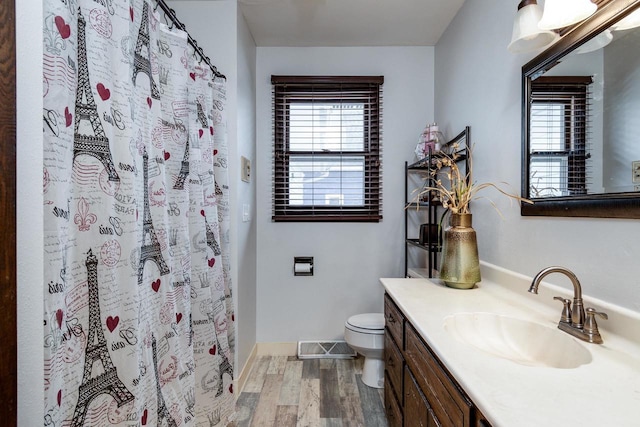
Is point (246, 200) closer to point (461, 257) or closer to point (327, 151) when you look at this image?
point (327, 151)

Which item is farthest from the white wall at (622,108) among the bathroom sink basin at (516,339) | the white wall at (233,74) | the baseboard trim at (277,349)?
the baseboard trim at (277,349)

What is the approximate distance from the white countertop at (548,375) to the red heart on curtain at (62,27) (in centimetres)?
127

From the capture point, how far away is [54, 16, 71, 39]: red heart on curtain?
0.73 metres

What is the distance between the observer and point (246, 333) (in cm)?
227

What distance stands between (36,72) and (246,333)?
2009mm

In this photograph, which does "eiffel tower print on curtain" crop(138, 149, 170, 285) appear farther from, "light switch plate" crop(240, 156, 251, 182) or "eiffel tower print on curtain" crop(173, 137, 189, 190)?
"light switch plate" crop(240, 156, 251, 182)

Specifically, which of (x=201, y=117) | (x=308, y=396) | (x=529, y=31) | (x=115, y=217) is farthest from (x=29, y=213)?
(x=308, y=396)

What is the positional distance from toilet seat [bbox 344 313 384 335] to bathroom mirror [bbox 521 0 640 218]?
1169 millimetres

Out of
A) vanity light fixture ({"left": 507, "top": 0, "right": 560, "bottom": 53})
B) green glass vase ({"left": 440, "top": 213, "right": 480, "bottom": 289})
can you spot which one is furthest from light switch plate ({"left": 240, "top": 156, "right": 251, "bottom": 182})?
vanity light fixture ({"left": 507, "top": 0, "right": 560, "bottom": 53})

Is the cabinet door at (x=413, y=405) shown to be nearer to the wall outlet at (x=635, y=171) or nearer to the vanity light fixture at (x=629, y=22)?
the wall outlet at (x=635, y=171)

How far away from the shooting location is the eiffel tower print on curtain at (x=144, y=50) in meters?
1.04

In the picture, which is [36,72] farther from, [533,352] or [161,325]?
[533,352]

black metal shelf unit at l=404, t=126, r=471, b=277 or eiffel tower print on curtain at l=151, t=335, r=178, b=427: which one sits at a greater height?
black metal shelf unit at l=404, t=126, r=471, b=277

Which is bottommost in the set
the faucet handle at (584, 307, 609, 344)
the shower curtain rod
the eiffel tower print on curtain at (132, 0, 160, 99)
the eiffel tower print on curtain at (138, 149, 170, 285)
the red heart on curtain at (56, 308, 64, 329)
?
the faucet handle at (584, 307, 609, 344)
